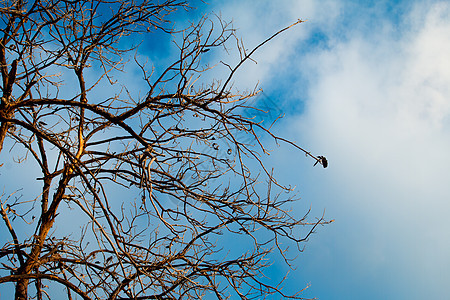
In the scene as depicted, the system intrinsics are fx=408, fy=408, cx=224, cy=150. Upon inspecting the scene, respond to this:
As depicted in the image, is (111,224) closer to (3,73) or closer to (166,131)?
(166,131)

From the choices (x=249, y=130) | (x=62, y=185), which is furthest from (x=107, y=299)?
(x=249, y=130)

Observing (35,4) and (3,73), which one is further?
(3,73)

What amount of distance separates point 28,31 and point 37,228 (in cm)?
258

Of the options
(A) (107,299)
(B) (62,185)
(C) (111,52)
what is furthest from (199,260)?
(C) (111,52)

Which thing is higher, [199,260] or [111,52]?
[111,52]

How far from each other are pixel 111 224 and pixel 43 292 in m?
2.26

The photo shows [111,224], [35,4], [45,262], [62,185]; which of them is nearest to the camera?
[111,224]

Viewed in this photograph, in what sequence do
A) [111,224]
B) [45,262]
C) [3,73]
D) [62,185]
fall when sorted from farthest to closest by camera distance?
[62,185]
[3,73]
[45,262]
[111,224]

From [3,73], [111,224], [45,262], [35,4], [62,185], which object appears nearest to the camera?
[111,224]

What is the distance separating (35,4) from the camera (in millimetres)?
4512

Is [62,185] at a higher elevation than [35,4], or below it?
below

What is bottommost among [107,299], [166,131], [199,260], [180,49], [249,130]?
[107,299]

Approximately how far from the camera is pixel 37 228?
18.2ft

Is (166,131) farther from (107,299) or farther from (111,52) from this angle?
(107,299)
